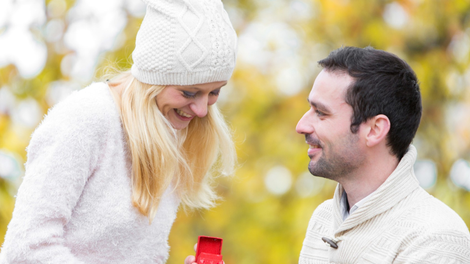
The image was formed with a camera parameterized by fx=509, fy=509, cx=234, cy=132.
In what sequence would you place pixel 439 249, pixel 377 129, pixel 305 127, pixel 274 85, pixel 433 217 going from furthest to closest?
pixel 274 85, pixel 305 127, pixel 377 129, pixel 433 217, pixel 439 249

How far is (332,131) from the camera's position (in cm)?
239

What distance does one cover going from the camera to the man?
2156 mm

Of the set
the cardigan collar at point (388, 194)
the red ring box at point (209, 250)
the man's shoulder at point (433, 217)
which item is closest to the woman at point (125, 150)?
the red ring box at point (209, 250)

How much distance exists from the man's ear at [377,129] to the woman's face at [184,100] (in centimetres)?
70

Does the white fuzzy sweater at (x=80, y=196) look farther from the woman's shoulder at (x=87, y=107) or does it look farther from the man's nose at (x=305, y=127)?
the man's nose at (x=305, y=127)

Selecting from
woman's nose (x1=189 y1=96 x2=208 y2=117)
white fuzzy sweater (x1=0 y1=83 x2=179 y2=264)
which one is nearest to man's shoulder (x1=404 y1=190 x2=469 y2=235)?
woman's nose (x1=189 y1=96 x2=208 y2=117)

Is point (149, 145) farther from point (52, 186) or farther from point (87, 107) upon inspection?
point (52, 186)

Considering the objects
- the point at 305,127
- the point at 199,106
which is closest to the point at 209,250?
the point at 199,106

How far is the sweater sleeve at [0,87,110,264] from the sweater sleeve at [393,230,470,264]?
1331 millimetres

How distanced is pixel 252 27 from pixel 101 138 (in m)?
3.88

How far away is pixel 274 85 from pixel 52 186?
3.83 metres

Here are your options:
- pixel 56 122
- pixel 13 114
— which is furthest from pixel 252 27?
pixel 56 122

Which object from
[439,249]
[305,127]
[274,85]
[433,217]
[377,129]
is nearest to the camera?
[439,249]

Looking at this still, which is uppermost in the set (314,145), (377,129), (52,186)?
(377,129)
